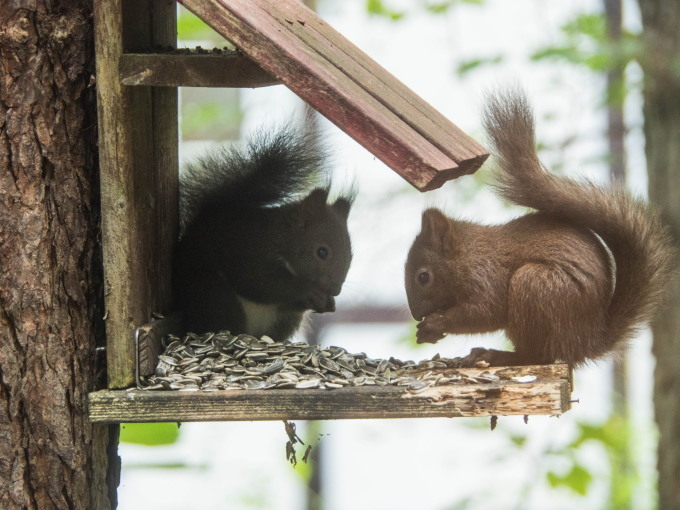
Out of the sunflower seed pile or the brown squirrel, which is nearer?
the sunflower seed pile

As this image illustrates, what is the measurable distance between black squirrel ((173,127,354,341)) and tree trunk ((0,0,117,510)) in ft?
1.82

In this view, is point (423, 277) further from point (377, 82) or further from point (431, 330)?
point (377, 82)

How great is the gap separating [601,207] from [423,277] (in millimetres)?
579

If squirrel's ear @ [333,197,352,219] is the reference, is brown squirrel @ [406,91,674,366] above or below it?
below

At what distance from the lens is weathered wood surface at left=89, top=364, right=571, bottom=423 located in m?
1.86

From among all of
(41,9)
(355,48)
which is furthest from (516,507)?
(41,9)

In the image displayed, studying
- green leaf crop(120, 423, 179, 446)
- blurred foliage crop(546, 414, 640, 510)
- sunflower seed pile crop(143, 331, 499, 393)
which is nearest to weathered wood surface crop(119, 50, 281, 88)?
sunflower seed pile crop(143, 331, 499, 393)

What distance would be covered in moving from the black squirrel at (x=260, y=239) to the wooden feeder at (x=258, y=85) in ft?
1.53

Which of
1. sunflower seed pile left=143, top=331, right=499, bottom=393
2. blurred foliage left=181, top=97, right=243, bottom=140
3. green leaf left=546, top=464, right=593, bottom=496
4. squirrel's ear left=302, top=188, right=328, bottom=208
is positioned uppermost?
blurred foliage left=181, top=97, right=243, bottom=140

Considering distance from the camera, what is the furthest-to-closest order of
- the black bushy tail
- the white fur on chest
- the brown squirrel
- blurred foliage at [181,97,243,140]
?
blurred foliage at [181,97,243,140]
the white fur on chest
the black bushy tail
the brown squirrel

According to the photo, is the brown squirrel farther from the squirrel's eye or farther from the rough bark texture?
the rough bark texture

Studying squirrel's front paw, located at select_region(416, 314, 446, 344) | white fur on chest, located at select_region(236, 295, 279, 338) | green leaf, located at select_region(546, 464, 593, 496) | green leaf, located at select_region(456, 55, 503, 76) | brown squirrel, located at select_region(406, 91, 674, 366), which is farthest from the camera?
green leaf, located at select_region(456, 55, 503, 76)

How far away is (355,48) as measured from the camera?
87.7 inches

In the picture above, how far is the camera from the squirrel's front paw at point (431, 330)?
246cm
